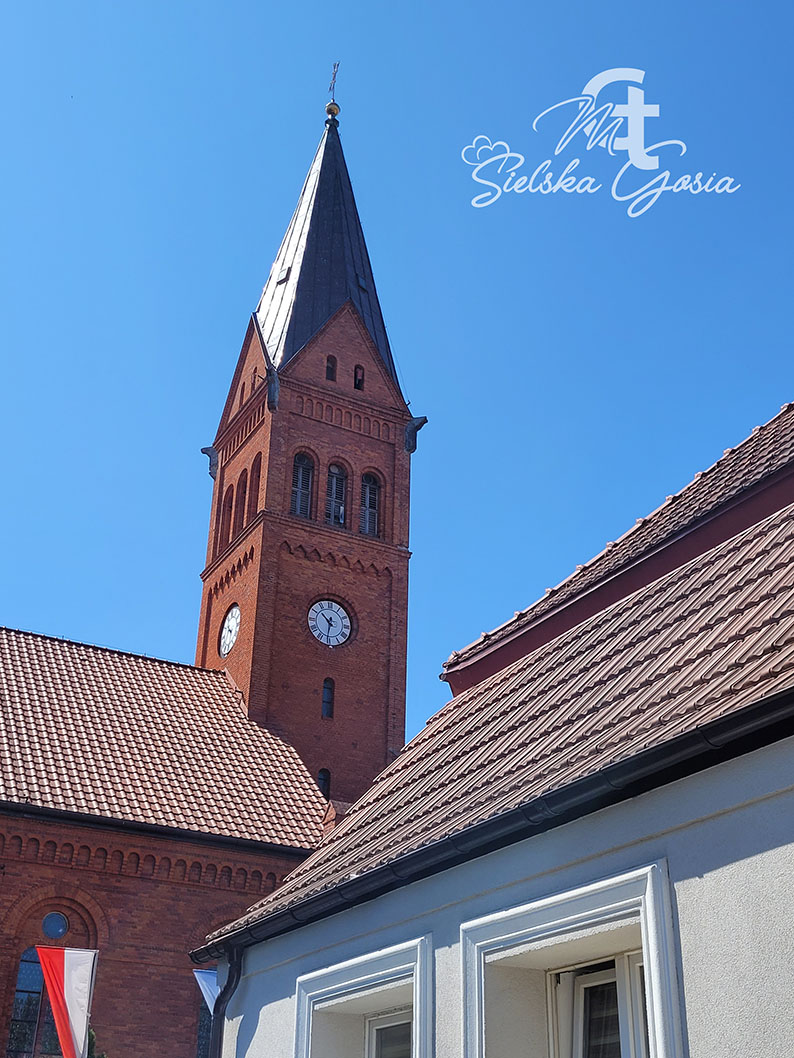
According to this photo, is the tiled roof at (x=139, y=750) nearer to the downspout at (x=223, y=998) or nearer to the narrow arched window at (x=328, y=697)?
the narrow arched window at (x=328, y=697)

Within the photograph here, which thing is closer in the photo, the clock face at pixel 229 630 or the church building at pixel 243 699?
the church building at pixel 243 699

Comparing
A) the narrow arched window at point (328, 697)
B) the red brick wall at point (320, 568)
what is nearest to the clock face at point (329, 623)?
the red brick wall at point (320, 568)

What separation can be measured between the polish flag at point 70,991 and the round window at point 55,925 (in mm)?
3371

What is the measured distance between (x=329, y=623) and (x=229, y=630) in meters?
2.94

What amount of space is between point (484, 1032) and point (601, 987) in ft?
2.60

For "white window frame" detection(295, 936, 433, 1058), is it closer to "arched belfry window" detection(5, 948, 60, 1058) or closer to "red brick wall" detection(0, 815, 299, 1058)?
"red brick wall" detection(0, 815, 299, 1058)

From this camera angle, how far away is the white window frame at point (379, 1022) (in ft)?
29.5

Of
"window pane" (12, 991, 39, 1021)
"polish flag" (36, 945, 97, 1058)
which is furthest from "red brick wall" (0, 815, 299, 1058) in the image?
"polish flag" (36, 945, 97, 1058)

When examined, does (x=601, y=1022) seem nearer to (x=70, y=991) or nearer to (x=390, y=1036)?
(x=390, y=1036)

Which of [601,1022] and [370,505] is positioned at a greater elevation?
[370,505]

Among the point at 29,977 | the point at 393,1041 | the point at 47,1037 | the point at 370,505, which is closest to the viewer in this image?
the point at 393,1041

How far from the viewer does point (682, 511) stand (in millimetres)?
12656

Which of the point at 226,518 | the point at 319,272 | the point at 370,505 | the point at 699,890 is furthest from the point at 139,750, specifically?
the point at 699,890

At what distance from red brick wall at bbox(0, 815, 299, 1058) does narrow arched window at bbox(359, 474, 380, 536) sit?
42.2 feet
